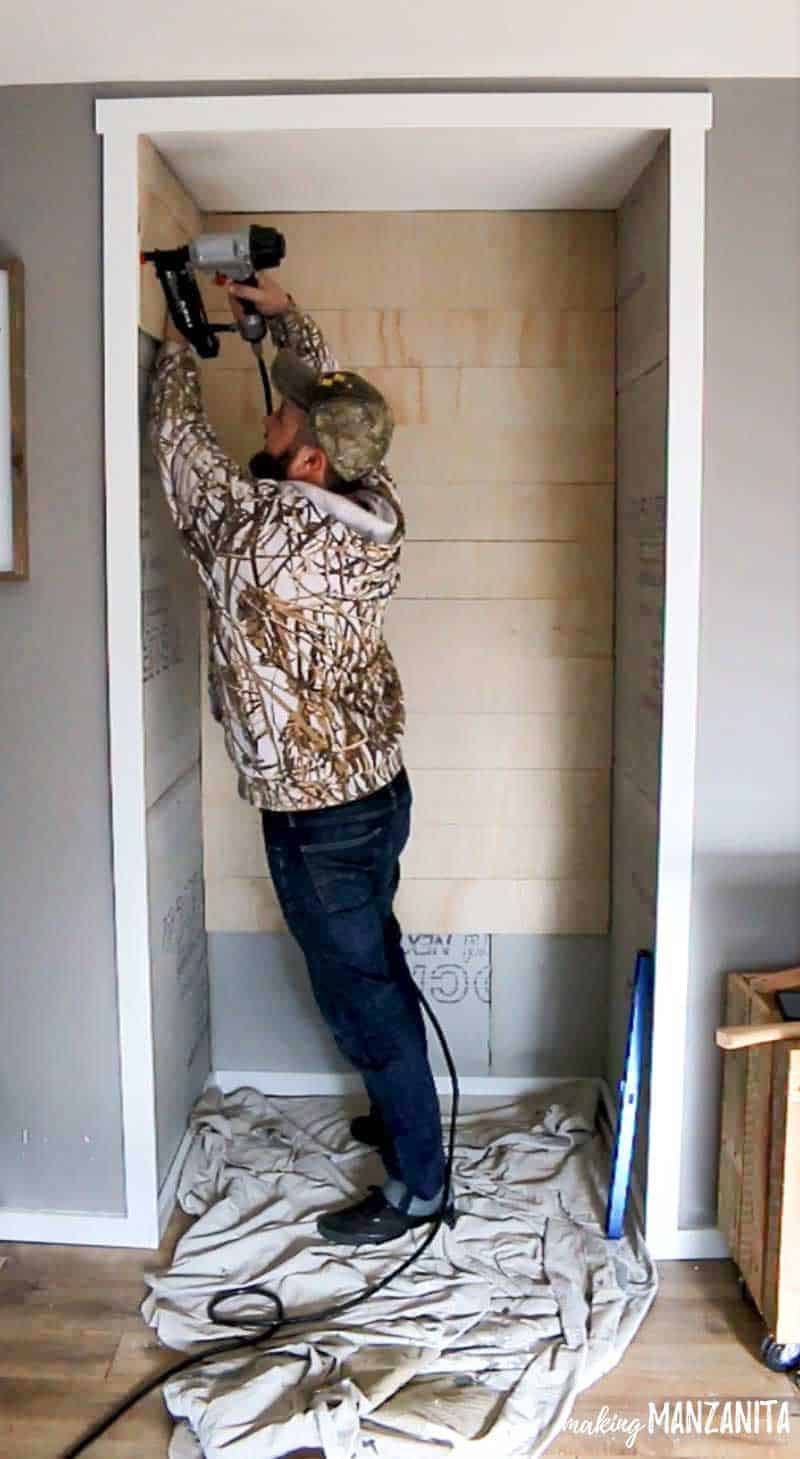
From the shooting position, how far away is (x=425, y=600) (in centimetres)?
265

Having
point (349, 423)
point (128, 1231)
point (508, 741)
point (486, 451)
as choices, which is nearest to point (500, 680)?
point (508, 741)

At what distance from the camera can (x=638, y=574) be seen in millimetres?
2375

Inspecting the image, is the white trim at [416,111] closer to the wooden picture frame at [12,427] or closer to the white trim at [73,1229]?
the wooden picture frame at [12,427]

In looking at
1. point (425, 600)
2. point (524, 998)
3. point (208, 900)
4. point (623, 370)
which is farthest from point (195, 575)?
point (524, 998)

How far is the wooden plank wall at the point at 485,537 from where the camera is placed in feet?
8.39

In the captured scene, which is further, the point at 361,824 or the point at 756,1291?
the point at 361,824

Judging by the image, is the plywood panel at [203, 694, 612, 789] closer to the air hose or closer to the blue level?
the blue level

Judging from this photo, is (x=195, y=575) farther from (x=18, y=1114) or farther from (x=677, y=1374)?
(x=677, y=1374)

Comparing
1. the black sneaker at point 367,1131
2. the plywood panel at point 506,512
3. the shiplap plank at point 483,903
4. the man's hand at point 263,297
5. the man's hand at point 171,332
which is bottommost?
the black sneaker at point 367,1131

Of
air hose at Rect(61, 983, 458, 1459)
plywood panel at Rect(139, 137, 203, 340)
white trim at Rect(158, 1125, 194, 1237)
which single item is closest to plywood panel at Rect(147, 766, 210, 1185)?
white trim at Rect(158, 1125, 194, 1237)

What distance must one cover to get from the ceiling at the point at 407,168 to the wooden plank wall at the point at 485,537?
8 centimetres

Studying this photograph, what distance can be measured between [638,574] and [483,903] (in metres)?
0.78

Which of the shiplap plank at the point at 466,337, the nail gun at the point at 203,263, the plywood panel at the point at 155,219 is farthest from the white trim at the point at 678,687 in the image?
the plywood panel at the point at 155,219

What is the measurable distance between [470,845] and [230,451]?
94 centimetres
